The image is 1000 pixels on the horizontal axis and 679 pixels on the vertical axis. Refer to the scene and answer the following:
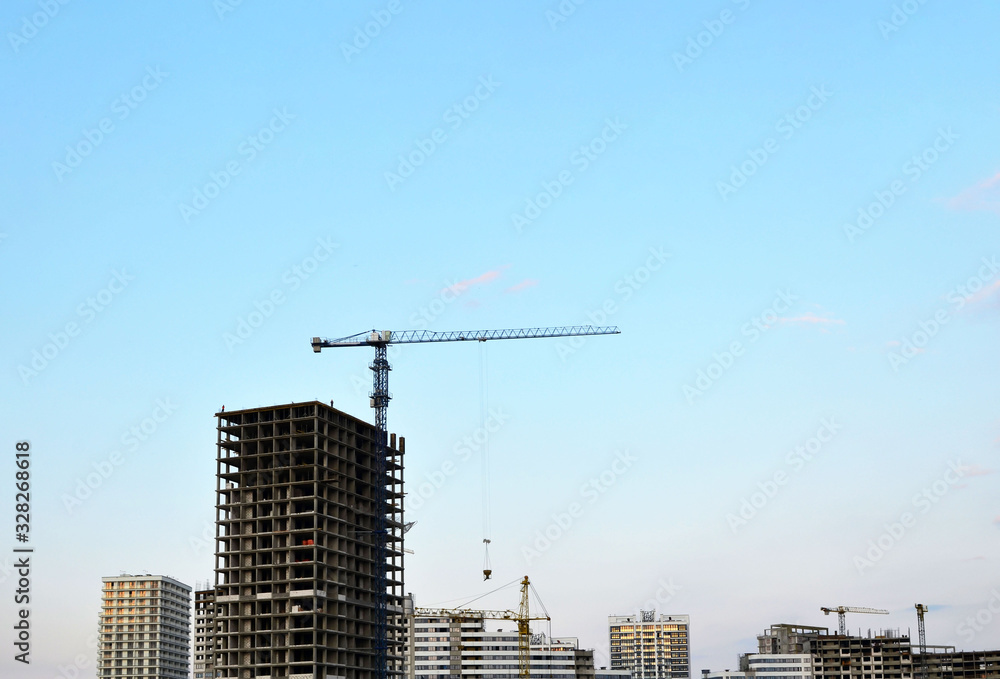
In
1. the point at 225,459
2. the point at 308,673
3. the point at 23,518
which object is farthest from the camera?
the point at 225,459

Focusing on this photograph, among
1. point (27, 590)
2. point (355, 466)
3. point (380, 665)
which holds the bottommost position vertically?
point (380, 665)

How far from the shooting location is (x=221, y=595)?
7274 inches

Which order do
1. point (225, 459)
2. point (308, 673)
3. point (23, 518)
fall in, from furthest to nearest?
point (225, 459) < point (308, 673) < point (23, 518)

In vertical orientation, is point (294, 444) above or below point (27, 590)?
above

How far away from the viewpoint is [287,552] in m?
183

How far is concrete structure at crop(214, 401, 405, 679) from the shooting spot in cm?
18012

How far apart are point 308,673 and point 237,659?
39.7ft

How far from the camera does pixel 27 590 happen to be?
338ft

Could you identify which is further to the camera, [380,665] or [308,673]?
[380,665]

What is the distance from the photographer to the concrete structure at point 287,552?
180m

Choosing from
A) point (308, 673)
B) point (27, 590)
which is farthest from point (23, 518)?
point (308, 673)

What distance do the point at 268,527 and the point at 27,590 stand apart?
83.1 m

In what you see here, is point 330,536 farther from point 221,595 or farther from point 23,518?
point 23,518

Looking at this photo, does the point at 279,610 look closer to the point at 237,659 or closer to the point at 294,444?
the point at 237,659
